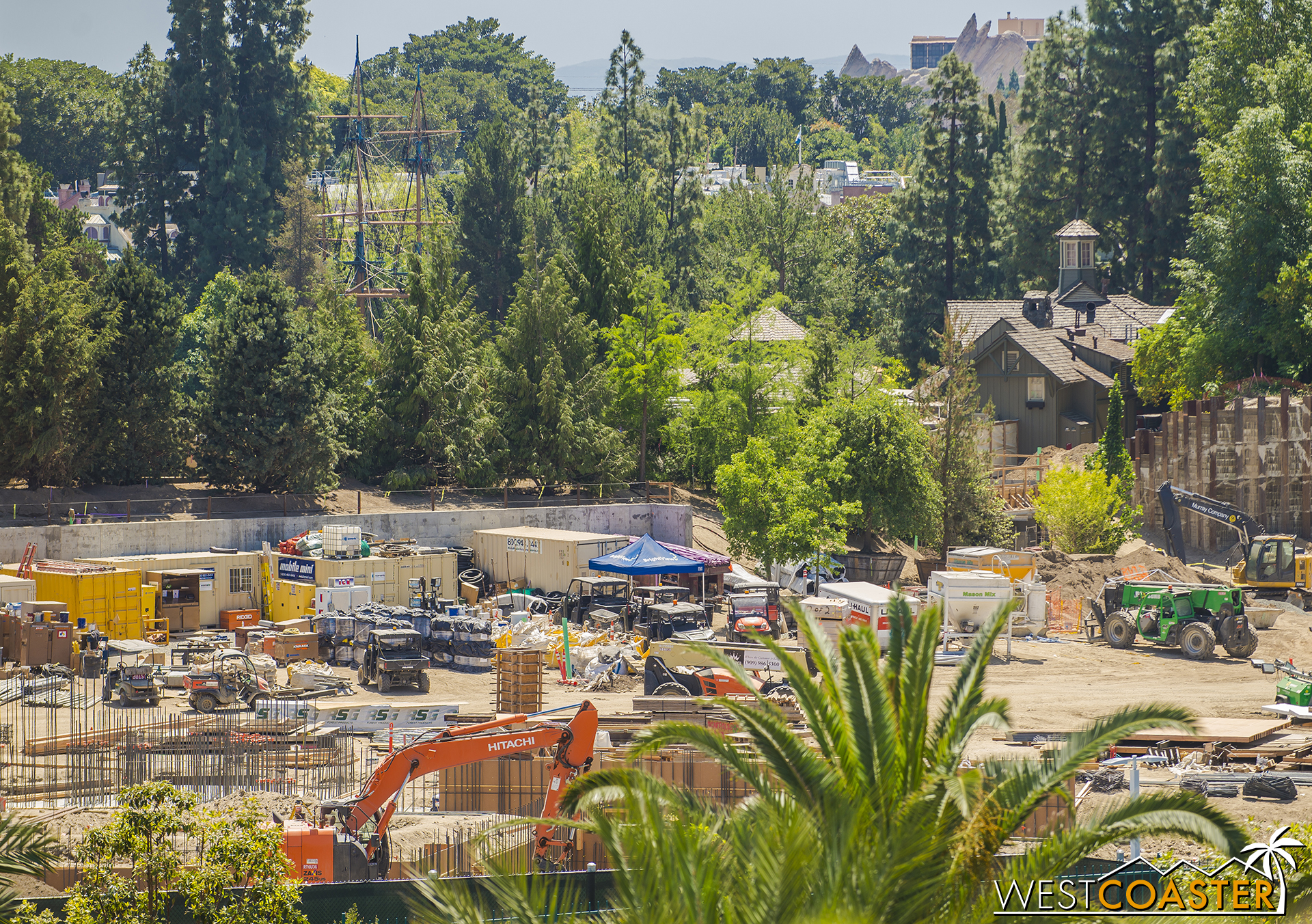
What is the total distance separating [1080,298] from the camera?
78000 millimetres

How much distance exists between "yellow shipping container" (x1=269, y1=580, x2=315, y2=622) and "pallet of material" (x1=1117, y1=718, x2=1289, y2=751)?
2270 cm

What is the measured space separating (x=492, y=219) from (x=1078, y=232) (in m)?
33.7

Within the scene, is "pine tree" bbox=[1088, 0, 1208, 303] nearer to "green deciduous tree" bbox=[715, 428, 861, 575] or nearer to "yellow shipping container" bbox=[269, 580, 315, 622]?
"green deciduous tree" bbox=[715, 428, 861, 575]

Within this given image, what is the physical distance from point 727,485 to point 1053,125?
52.3 meters

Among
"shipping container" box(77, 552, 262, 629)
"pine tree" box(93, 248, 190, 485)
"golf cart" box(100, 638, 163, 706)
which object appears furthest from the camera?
"pine tree" box(93, 248, 190, 485)

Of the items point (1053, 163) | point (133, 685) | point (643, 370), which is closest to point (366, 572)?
point (133, 685)

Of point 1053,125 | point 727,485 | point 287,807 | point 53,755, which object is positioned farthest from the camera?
point 1053,125

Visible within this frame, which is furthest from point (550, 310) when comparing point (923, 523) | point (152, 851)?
point (152, 851)

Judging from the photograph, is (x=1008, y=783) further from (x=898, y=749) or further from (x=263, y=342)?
(x=263, y=342)

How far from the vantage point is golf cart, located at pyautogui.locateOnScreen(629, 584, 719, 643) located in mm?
38500

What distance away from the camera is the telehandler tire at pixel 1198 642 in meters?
38.2

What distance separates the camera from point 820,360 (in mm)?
57062

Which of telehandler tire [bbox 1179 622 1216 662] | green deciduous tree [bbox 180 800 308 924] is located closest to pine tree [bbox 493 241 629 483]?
telehandler tire [bbox 1179 622 1216 662]

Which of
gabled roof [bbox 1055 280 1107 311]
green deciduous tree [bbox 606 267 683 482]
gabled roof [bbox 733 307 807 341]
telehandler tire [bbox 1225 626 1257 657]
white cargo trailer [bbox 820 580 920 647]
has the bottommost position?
telehandler tire [bbox 1225 626 1257 657]
